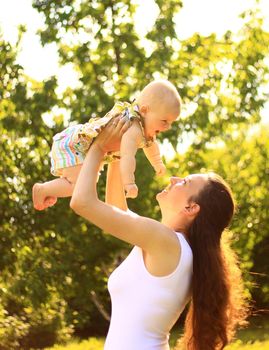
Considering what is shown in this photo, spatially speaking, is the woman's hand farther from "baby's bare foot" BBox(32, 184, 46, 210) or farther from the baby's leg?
"baby's bare foot" BBox(32, 184, 46, 210)

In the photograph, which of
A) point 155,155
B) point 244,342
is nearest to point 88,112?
point 244,342

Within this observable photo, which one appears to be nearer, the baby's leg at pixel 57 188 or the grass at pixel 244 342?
the baby's leg at pixel 57 188

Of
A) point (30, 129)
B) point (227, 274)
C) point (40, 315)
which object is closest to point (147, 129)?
point (227, 274)

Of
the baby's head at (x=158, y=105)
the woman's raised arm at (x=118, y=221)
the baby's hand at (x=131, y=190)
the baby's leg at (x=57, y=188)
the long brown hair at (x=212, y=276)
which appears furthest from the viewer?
the baby's leg at (x=57, y=188)

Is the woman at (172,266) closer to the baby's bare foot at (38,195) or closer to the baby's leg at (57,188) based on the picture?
the baby's leg at (57,188)

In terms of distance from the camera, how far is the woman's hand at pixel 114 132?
13.4ft

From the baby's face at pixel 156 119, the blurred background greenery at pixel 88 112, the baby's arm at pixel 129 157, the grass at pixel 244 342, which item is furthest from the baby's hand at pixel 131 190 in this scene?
the blurred background greenery at pixel 88 112

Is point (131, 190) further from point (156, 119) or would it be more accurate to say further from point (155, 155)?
point (155, 155)

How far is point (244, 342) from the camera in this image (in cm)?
1199

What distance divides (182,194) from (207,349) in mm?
652

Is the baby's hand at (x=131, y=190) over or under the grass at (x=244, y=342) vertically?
under

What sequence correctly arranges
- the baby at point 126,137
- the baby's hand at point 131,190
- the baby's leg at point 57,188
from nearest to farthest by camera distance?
the baby's hand at point 131,190, the baby at point 126,137, the baby's leg at point 57,188

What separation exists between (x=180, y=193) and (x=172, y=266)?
0.35 meters

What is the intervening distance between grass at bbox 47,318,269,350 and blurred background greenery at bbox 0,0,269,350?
0.47m
